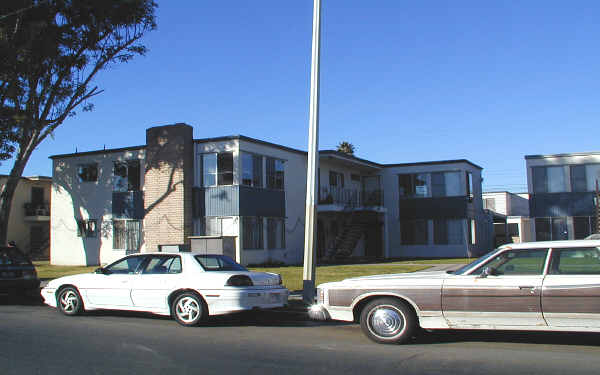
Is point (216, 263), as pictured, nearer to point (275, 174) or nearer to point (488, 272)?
point (488, 272)

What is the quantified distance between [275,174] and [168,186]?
17.0 ft

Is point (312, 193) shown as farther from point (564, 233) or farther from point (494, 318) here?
point (564, 233)

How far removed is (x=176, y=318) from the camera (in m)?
10.0

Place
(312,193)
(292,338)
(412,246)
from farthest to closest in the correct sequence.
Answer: (412,246), (312,193), (292,338)

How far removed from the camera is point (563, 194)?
107ft

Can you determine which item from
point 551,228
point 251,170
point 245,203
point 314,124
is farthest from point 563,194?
point 314,124

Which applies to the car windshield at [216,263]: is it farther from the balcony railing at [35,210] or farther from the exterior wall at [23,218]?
the balcony railing at [35,210]

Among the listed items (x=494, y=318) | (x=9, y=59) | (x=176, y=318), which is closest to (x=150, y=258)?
(x=176, y=318)

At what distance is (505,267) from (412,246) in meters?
27.9

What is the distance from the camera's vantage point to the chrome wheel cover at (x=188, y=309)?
9852mm

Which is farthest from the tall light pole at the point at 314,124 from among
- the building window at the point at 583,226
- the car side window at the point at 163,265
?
the building window at the point at 583,226

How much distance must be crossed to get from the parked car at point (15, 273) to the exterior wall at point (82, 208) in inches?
554

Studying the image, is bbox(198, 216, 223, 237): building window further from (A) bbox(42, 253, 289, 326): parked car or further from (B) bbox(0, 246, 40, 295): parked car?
(A) bbox(42, 253, 289, 326): parked car

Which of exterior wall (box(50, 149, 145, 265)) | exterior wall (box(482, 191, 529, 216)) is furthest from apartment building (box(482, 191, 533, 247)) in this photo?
exterior wall (box(50, 149, 145, 265))
